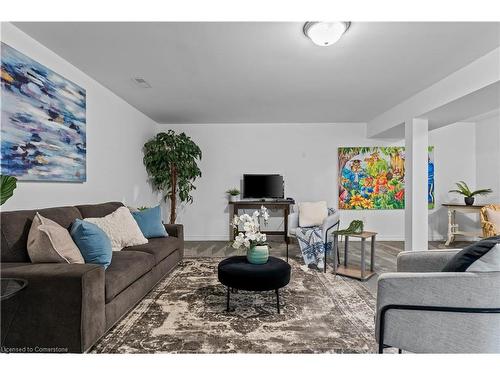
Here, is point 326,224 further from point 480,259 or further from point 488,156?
point 488,156

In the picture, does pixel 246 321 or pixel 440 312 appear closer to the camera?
pixel 440 312

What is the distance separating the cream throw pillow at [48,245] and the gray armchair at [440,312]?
2116 millimetres

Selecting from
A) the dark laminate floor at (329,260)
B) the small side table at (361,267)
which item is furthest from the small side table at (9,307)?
the small side table at (361,267)

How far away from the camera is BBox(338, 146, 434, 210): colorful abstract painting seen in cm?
552

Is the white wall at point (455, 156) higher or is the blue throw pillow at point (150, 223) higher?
the white wall at point (455, 156)

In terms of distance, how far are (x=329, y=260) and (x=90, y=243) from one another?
3.28 m

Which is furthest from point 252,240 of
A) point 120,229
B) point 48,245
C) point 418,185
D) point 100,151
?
point 418,185

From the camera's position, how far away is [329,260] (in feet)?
13.4

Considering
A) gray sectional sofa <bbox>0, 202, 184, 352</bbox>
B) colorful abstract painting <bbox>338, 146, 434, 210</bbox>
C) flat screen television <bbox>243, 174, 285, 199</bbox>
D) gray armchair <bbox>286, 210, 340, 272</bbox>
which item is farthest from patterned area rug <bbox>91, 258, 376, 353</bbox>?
colorful abstract painting <bbox>338, 146, 434, 210</bbox>

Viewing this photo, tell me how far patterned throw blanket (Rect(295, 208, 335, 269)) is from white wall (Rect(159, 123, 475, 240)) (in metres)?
1.72

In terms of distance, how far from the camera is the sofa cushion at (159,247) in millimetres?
2863

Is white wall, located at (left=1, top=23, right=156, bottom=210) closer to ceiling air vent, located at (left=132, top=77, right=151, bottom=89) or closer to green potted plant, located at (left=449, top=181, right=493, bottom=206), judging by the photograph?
ceiling air vent, located at (left=132, top=77, right=151, bottom=89)

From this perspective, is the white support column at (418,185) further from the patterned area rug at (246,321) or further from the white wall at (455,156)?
the white wall at (455,156)

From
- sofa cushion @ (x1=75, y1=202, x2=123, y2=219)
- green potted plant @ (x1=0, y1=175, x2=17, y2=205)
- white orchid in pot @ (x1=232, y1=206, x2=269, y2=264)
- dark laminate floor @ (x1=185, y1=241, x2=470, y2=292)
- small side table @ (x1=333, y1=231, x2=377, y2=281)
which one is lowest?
dark laminate floor @ (x1=185, y1=241, x2=470, y2=292)
